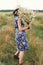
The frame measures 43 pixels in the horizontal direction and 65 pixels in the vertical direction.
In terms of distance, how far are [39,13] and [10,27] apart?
49cm

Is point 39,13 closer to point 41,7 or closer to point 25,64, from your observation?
point 41,7

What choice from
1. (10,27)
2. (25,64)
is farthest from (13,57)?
(10,27)

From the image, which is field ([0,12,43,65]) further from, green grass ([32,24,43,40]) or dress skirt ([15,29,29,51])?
dress skirt ([15,29,29,51])

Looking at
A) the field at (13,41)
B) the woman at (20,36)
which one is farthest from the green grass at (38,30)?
the woman at (20,36)

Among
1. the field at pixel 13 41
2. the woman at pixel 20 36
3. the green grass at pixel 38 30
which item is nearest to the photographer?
the woman at pixel 20 36

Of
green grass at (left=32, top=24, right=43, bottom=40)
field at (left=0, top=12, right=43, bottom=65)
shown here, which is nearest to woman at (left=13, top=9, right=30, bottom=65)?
field at (left=0, top=12, right=43, bottom=65)

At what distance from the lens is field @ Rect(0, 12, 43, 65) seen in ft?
12.8

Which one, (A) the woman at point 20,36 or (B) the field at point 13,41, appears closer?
(A) the woman at point 20,36

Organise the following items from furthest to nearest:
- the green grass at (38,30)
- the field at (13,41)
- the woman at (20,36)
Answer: the green grass at (38,30)
the field at (13,41)
the woman at (20,36)

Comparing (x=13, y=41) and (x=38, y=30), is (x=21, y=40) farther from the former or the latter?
(x=38, y=30)

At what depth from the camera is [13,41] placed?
13.2 ft

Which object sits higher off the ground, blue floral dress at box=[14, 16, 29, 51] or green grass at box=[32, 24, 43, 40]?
blue floral dress at box=[14, 16, 29, 51]

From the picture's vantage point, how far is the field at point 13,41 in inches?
153

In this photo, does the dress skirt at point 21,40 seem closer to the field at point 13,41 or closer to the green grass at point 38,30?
the field at point 13,41
